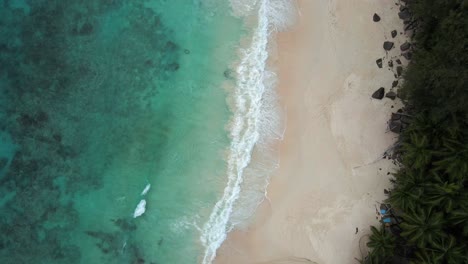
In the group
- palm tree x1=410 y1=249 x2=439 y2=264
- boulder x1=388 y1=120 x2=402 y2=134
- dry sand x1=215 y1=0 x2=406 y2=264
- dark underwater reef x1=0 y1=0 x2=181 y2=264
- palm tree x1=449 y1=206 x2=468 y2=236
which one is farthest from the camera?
dark underwater reef x1=0 y1=0 x2=181 y2=264

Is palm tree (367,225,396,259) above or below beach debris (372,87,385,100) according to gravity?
below

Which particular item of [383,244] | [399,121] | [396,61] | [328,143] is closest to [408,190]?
[383,244]

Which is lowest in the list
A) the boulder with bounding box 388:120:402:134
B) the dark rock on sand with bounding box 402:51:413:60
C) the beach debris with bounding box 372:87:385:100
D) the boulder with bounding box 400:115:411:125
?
the boulder with bounding box 388:120:402:134

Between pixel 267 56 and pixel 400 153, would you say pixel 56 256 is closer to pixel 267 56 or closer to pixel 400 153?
pixel 267 56

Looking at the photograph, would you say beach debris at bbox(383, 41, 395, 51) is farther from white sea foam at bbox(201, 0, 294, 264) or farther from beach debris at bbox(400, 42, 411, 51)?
white sea foam at bbox(201, 0, 294, 264)

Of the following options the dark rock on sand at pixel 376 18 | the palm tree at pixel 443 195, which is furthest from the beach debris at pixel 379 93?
the palm tree at pixel 443 195

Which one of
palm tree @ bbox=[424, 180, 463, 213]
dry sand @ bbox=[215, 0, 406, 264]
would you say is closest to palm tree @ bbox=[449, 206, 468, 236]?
palm tree @ bbox=[424, 180, 463, 213]

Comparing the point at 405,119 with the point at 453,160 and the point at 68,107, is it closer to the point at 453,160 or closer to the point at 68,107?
the point at 453,160

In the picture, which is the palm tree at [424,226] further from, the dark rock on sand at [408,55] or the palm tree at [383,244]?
the dark rock on sand at [408,55]
